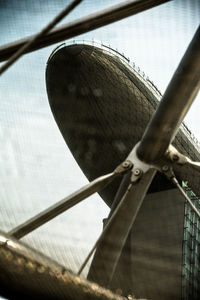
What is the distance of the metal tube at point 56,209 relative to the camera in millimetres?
2879

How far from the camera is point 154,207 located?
8359mm

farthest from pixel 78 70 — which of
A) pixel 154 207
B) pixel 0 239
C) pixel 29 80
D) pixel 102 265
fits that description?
pixel 154 207

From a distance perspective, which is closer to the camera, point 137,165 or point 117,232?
point 117,232

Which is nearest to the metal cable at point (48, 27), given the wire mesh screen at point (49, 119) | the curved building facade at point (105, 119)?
the wire mesh screen at point (49, 119)

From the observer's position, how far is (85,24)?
277 cm

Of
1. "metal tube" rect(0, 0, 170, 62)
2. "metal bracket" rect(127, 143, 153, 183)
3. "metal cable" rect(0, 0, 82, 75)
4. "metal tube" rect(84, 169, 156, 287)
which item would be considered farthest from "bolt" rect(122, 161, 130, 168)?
"metal cable" rect(0, 0, 82, 75)

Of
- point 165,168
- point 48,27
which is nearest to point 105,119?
point 165,168

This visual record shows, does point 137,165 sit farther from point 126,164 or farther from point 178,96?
point 178,96

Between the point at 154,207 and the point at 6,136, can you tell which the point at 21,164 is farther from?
the point at 154,207

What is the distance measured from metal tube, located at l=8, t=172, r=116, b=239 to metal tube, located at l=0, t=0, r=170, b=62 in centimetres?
101

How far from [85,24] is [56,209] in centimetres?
121

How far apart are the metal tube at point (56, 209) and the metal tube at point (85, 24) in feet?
3.32

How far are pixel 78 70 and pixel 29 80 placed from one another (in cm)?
91

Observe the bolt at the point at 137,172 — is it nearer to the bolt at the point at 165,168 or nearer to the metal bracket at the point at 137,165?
the metal bracket at the point at 137,165
